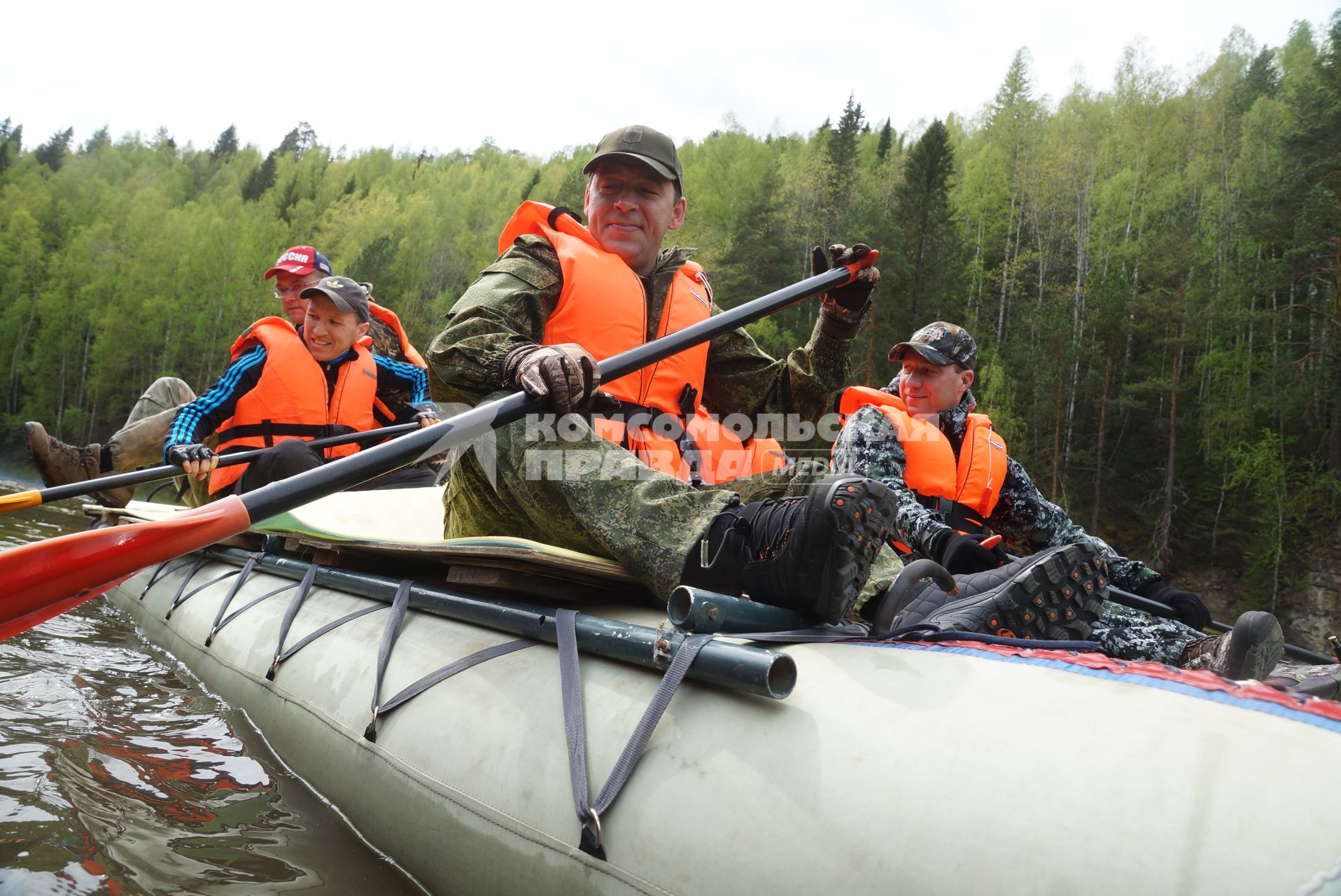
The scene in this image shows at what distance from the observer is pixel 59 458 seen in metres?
6.66

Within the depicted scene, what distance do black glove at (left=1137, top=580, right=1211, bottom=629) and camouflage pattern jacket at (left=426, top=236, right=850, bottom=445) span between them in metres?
1.46

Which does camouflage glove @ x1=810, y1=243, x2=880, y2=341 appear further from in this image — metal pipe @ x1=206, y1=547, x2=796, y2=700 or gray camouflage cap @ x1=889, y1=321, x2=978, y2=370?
metal pipe @ x1=206, y1=547, x2=796, y2=700

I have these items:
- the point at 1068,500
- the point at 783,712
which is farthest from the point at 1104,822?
the point at 1068,500

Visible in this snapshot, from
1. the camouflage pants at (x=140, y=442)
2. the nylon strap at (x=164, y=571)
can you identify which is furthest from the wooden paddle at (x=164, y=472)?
the camouflage pants at (x=140, y=442)

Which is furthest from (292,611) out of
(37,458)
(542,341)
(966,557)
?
(37,458)

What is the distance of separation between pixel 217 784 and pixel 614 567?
4.57 ft

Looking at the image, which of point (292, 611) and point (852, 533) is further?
point (292, 611)

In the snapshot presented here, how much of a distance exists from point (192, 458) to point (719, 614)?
11.6ft

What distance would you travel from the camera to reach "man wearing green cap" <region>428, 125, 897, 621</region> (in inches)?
75.5

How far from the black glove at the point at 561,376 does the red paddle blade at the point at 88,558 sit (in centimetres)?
70

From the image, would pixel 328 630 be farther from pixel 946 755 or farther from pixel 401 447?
pixel 946 755

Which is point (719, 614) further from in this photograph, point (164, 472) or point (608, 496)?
point (164, 472)

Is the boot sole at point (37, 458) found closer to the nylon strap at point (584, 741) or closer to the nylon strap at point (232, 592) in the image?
the nylon strap at point (232, 592)

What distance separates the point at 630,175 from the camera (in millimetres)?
2941
